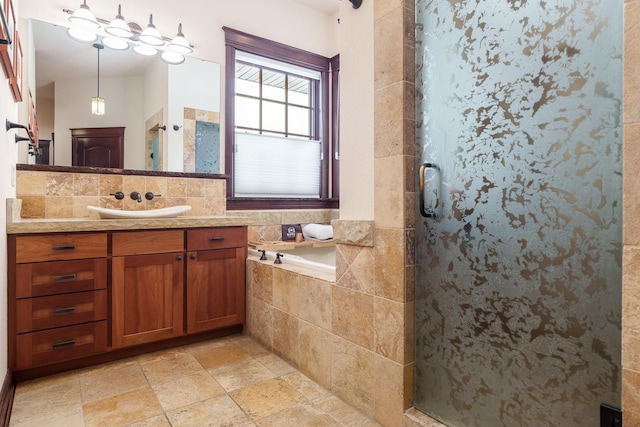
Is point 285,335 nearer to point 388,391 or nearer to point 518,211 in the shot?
point 388,391

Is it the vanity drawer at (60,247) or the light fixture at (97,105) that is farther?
the light fixture at (97,105)

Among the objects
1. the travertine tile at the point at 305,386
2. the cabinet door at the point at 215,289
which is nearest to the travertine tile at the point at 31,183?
the cabinet door at the point at 215,289

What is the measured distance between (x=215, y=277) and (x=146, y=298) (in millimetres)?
442

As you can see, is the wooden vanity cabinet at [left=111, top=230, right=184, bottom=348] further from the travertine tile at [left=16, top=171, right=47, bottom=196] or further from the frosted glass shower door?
the frosted glass shower door

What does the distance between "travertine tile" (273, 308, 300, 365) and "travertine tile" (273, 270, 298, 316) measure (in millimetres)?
42

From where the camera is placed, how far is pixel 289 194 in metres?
3.91

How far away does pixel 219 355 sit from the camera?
7.70ft

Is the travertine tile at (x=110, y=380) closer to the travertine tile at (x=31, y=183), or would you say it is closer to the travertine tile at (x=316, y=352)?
the travertine tile at (x=316, y=352)

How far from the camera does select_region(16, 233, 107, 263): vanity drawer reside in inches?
77.2

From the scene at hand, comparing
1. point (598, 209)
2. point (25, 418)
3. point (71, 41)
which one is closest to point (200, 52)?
point (71, 41)

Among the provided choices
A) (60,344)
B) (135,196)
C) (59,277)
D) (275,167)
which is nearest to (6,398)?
(60,344)

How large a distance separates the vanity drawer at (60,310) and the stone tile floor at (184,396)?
297 millimetres

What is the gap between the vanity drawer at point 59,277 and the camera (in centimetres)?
196

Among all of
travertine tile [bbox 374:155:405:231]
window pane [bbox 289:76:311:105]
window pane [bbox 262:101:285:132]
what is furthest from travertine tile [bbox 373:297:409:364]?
window pane [bbox 289:76:311:105]
